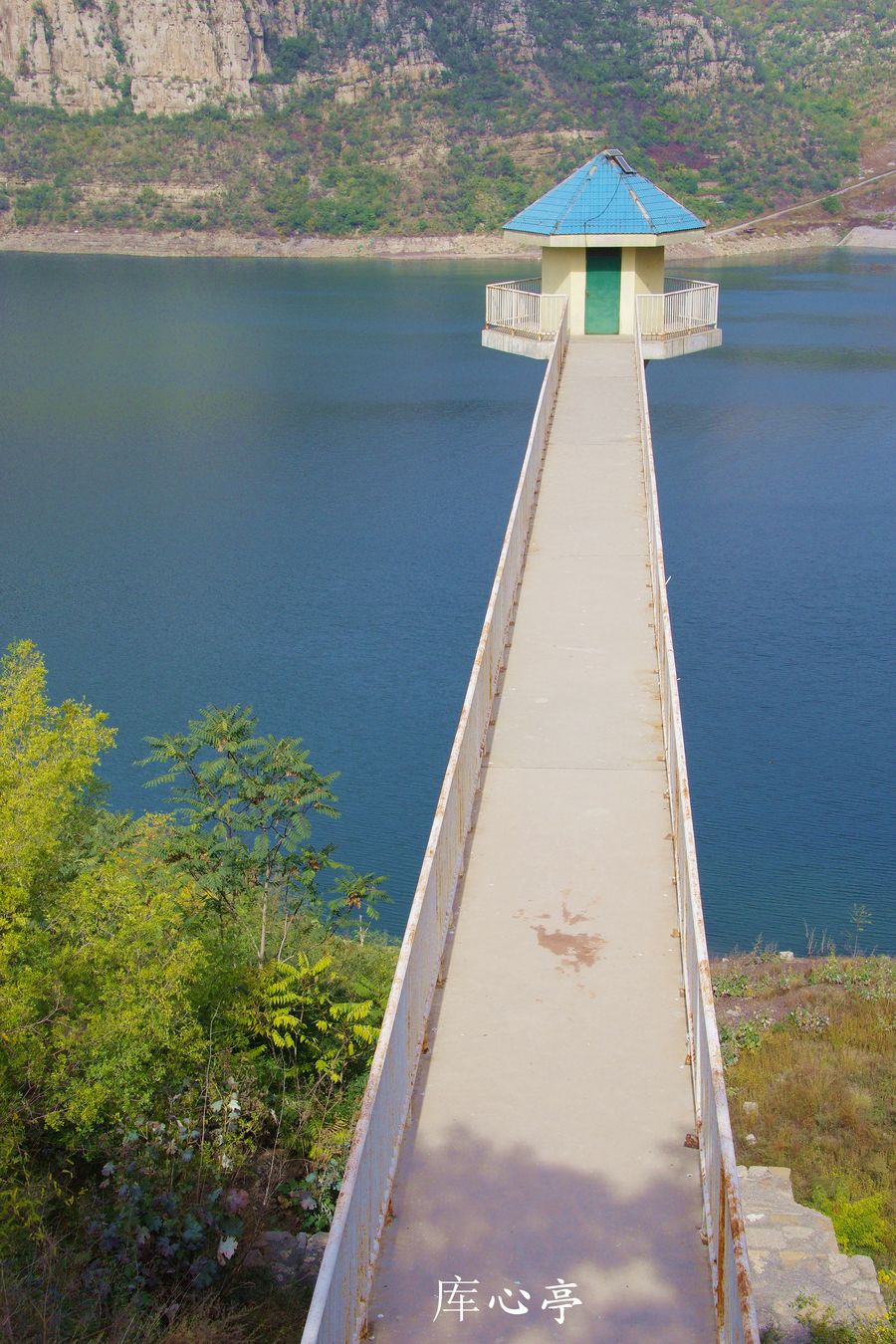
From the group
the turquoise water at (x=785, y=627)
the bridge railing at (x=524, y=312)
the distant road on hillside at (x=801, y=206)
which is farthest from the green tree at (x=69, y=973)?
the distant road on hillside at (x=801, y=206)

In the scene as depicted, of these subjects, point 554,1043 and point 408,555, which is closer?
point 554,1043

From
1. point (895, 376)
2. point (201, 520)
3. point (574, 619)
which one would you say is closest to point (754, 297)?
point (895, 376)

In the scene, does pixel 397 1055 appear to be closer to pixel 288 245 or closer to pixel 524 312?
pixel 524 312

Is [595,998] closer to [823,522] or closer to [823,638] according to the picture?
[823,638]

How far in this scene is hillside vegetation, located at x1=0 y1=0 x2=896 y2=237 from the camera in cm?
9506

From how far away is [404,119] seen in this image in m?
102

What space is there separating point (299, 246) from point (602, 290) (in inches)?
3005

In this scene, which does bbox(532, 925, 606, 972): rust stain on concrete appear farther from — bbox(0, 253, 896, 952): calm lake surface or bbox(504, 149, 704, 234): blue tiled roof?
bbox(504, 149, 704, 234): blue tiled roof

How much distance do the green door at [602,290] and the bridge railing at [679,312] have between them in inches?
35.6

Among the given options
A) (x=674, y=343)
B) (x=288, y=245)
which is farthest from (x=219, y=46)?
(x=674, y=343)

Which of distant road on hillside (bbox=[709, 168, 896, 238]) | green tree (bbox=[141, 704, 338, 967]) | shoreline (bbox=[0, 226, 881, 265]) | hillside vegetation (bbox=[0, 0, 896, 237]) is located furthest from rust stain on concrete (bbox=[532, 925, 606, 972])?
distant road on hillside (bbox=[709, 168, 896, 238])

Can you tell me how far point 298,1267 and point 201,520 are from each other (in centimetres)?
2501

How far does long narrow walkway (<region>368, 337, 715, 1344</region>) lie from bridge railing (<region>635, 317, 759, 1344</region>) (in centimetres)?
9

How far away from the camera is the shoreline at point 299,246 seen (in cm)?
8975
